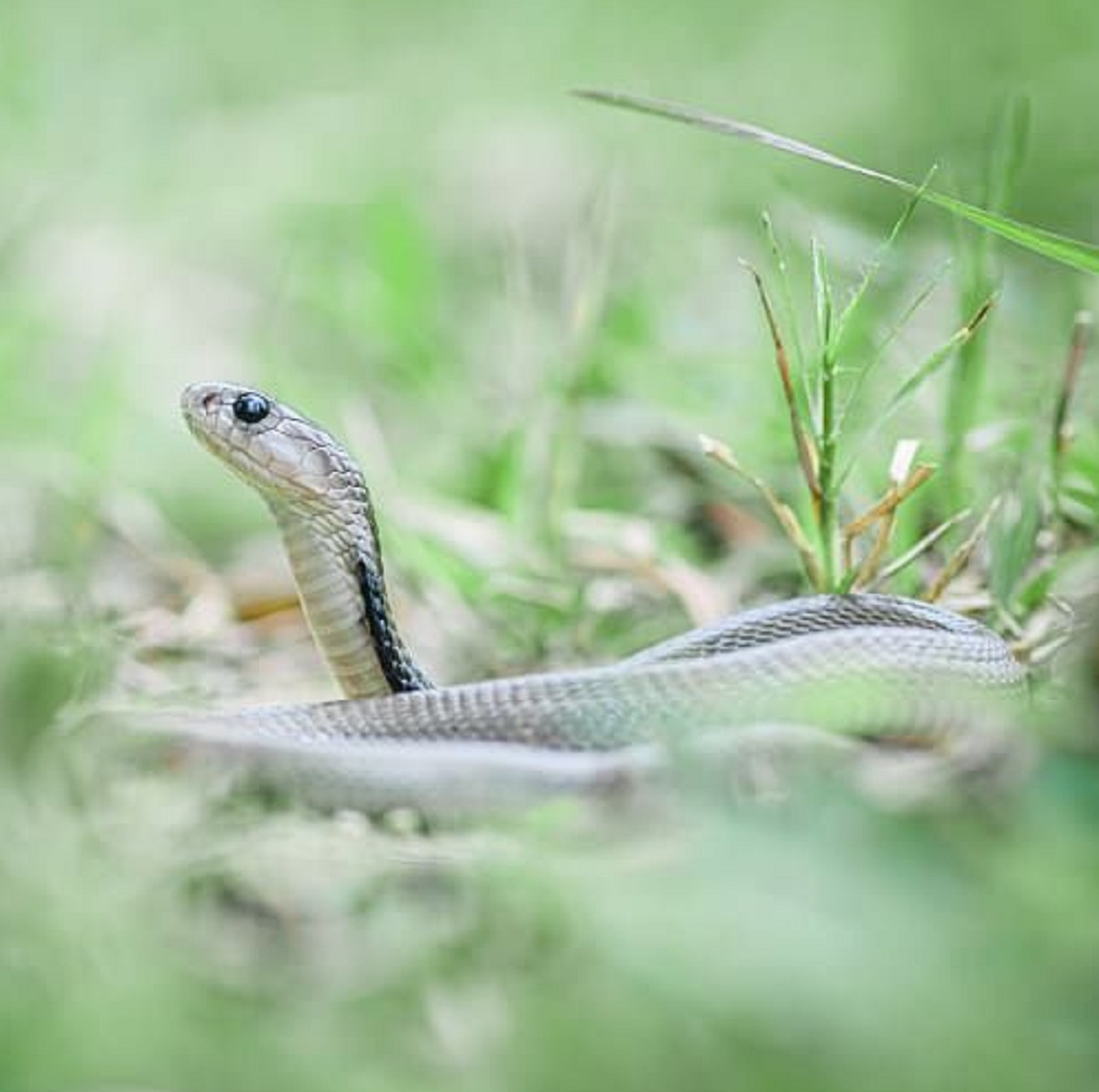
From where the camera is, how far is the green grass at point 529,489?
5.08ft

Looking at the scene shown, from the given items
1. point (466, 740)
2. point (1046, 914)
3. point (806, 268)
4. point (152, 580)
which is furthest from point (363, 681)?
point (806, 268)

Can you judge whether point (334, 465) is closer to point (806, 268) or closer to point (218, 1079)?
point (218, 1079)

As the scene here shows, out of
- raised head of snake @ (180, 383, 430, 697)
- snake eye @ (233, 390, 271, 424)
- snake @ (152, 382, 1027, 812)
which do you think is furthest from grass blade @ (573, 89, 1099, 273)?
snake eye @ (233, 390, 271, 424)

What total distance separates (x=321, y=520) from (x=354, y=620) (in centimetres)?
23

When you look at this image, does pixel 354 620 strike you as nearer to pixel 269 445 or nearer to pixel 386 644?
pixel 386 644

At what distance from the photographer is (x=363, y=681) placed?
117 inches

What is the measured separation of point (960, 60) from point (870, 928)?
8.08m

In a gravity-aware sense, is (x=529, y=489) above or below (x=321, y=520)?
below

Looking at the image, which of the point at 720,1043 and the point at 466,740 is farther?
the point at 466,740

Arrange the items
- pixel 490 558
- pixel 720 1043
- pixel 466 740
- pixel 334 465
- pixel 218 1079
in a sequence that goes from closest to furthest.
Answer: pixel 720 1043 → pixel 218 1079 → pixel 466 740 → pixel 334 465 → pixel 490 558

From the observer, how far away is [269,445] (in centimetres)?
330

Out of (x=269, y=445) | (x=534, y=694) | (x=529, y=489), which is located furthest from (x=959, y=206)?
(x=529, y=489)

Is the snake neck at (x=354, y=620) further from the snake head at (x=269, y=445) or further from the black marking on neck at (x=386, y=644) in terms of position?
the snake head at (x=269, y=445)

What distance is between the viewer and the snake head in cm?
321
